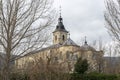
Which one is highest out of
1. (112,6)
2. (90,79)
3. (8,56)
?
(112,6)

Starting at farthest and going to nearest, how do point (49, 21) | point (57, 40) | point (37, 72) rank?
point (57, 40) → point (37, 72) → point (49, 21)

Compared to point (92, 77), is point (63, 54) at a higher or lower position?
higher

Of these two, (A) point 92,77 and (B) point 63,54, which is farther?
(B) point 63,54

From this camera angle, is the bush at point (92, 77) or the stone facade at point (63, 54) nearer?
the stone facade at point (63, 54)

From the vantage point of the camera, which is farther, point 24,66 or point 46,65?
point 24,66

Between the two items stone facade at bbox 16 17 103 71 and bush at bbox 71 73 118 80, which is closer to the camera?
stone facade at bbox 16 17 103 71

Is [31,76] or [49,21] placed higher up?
[49,21]

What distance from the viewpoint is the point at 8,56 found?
16016mm

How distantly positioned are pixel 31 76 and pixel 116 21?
Answer: 6.29m

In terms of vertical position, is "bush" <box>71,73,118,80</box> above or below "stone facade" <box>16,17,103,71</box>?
below

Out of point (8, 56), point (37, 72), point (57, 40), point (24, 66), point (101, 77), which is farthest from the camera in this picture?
point (57, 40)

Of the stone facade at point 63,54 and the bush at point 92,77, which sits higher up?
the stone facade at point 63,54

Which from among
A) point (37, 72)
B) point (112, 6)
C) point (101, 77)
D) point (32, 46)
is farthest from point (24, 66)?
point (112, 6)

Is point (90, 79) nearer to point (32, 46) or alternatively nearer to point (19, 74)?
point (19, 74)
